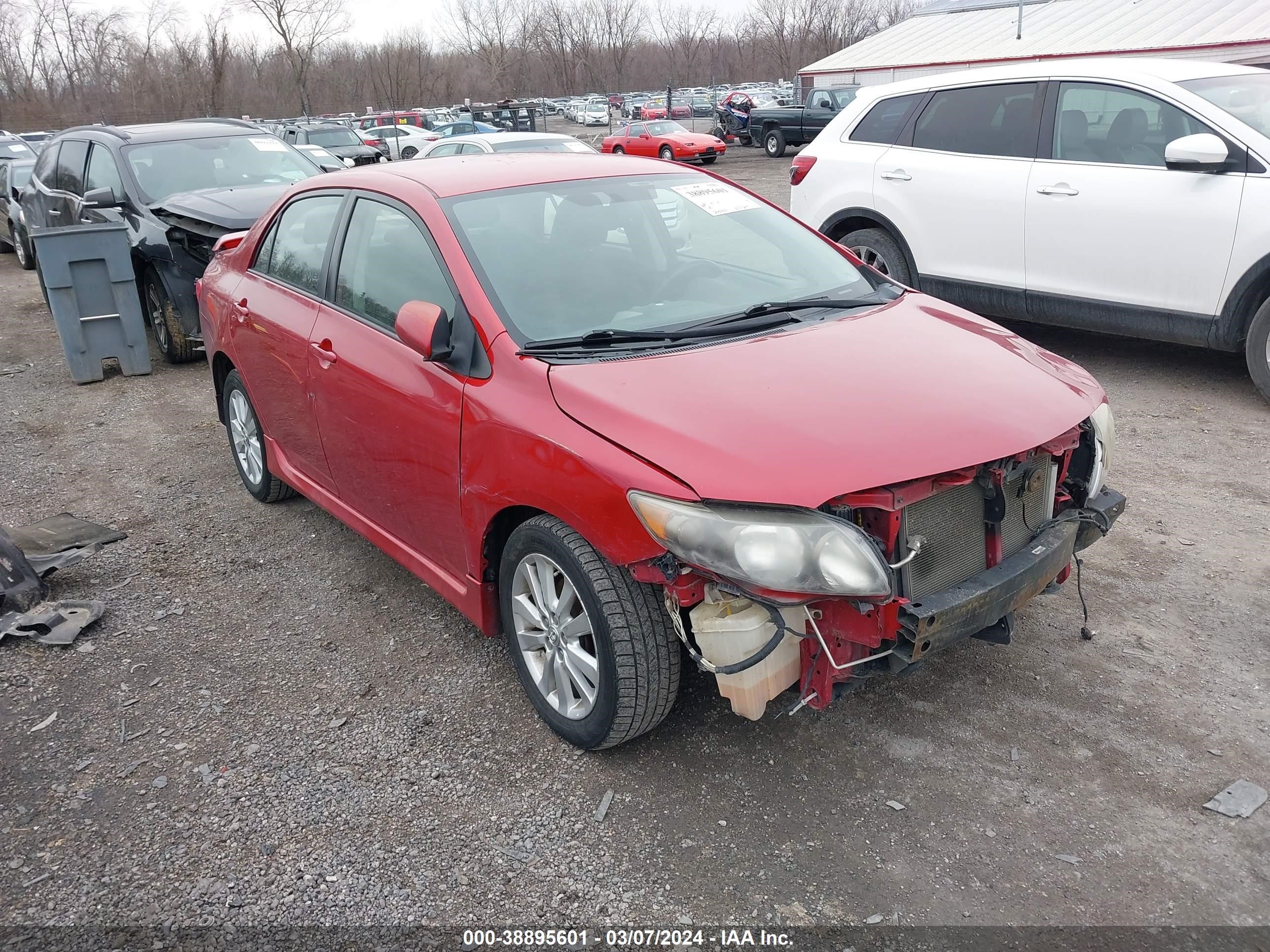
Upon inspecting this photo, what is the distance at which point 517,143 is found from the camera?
40.4 feet

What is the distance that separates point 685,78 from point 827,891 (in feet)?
320

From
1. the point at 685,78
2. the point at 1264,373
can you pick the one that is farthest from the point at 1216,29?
the point at 685,78

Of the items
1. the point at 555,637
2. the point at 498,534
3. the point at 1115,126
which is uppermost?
the point at 1115,126

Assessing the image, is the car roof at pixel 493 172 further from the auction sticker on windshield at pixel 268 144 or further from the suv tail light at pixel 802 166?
the auction sticker on windshield at pixel 268 144

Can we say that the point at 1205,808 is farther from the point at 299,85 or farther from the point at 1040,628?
the point at 299,85

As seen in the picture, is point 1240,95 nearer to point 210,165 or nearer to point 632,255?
point 632,255

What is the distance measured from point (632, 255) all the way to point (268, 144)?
678cm

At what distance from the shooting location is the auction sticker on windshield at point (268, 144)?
892 cm

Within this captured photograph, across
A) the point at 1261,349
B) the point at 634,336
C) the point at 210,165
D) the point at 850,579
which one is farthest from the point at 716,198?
the point at 210,165

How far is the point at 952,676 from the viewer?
338 cm

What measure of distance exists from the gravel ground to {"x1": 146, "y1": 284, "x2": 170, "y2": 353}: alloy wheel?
4.26 meters

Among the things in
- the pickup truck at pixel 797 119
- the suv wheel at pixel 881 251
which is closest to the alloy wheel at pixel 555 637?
the suv wheel at pixel 881 251

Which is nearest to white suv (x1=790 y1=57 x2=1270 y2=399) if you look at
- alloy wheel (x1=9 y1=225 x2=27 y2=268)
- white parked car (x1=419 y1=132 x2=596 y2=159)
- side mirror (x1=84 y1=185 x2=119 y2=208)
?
white parked car (x1=419 y1=132 x2=596 y2=159)

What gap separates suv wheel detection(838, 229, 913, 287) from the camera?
23.1ft
